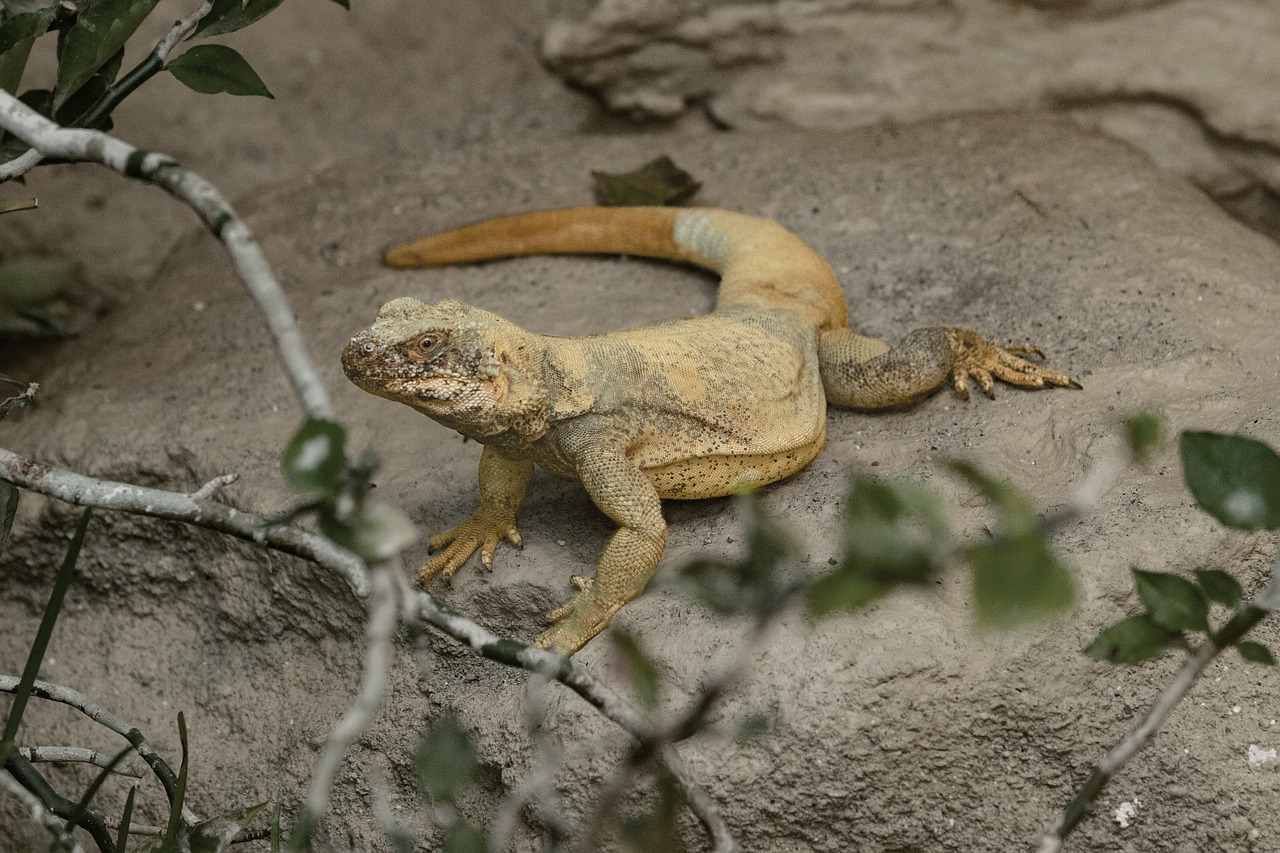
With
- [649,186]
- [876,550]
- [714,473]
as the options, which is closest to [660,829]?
[876,550]

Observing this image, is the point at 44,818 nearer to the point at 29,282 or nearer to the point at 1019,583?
the point at 29,282

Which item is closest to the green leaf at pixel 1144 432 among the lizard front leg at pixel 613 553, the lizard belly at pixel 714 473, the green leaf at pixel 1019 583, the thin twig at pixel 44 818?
the green leaf at pixel 1019 583

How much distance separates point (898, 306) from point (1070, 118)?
181 centimetres

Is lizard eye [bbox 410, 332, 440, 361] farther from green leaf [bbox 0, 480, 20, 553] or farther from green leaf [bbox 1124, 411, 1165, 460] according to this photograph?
green leaf [bbox 1124, 411, 1165, 460]

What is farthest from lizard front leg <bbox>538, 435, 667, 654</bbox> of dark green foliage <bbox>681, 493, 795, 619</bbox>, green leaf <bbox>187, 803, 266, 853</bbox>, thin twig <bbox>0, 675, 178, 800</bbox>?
dark green foliage <bbox>681, 493, 795, 619</bbox>

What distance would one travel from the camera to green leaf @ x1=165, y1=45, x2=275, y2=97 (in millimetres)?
3670

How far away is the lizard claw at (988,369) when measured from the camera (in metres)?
4.37

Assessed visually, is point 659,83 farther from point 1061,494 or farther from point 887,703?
point 887,703

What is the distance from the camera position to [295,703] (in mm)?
4309

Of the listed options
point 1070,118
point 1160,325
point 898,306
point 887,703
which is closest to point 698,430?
point 887,703

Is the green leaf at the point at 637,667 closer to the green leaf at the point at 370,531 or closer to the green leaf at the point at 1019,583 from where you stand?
the green leaf at the point at 370,531

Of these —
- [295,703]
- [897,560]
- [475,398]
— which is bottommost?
[295,703]

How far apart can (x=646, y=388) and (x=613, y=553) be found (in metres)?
0.57

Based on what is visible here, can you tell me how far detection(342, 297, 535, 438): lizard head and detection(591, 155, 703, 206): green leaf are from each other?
86.6 inches
